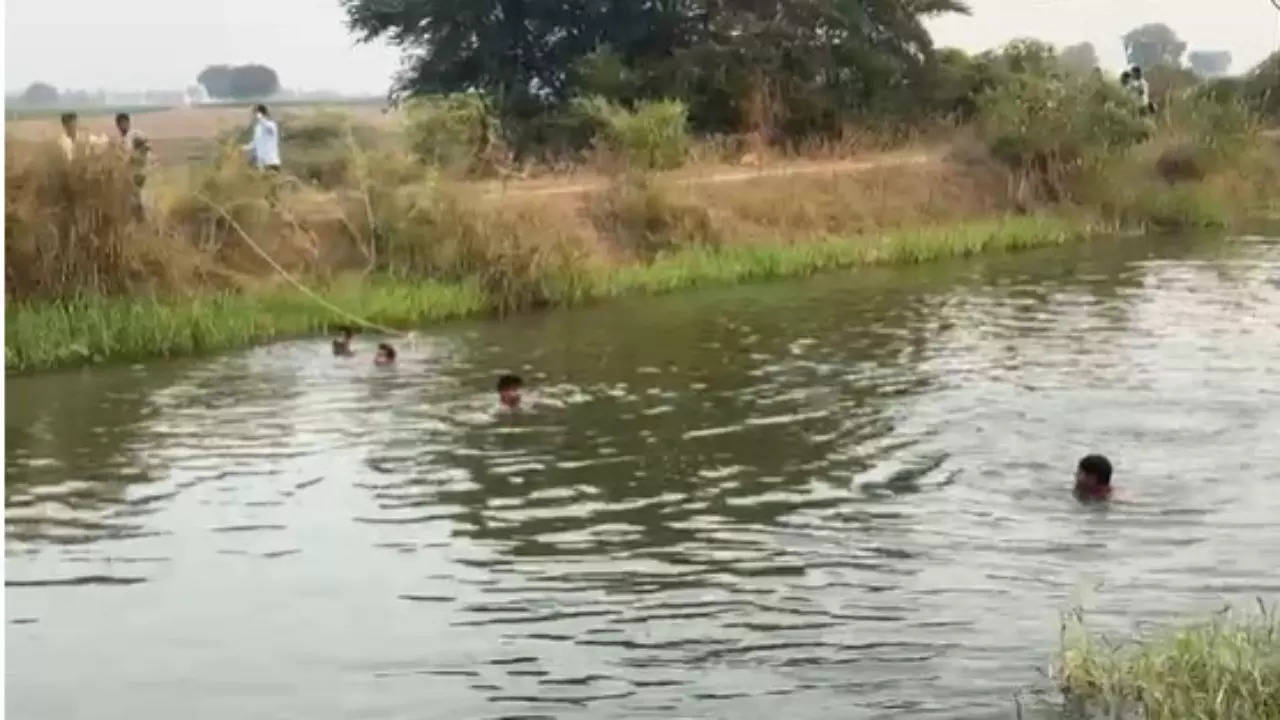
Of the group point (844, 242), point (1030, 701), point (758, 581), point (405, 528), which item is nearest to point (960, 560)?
point (758, 581)

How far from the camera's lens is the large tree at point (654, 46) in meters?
34.8

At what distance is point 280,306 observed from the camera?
840 inches

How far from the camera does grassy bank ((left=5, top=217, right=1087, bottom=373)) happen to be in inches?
746

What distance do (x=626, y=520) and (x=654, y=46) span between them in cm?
2493

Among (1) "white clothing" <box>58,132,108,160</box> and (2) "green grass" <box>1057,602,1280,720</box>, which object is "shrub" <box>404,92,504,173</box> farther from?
(2) "green grass" <box>1057,602,1280,720</box>

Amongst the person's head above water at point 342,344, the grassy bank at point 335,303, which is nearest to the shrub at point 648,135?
the grassy bank at point 335,303

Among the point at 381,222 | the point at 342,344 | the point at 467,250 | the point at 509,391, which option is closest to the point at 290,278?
the point at 381,222

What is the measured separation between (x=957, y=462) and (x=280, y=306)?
33.5 feet

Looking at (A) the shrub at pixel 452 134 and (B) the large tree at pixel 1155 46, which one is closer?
(A) the shrub at pixel 452 134

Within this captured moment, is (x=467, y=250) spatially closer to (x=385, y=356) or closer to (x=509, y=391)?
(x=385, y=356)

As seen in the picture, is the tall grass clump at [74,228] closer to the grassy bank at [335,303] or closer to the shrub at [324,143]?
the grassy bank at [335,303]

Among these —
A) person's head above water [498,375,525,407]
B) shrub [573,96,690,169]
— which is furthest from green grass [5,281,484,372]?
shrub [573,96,690,169]

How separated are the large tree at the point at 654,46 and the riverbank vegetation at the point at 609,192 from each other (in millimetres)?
100

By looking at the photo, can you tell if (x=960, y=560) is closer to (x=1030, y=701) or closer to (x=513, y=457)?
(x=1030, y=701)
